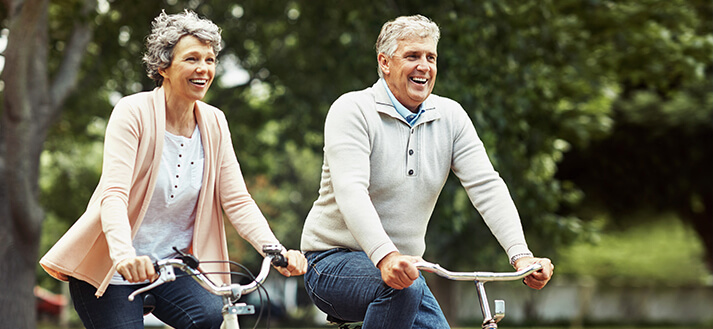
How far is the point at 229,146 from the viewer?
332cm

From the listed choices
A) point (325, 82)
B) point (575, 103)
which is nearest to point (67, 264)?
point (325, 82)

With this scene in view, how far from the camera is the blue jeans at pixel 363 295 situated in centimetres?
282

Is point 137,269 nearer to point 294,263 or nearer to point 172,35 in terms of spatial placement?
point 294,263

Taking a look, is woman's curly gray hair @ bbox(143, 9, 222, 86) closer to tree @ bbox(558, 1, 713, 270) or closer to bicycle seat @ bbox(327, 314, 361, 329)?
bicycle seat @ bbox(327, 314, 361, 329)

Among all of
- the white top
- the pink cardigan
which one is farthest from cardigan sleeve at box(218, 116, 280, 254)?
the white top

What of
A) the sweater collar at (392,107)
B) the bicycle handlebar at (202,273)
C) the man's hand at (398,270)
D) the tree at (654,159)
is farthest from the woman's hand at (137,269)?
the tree at (654,159)

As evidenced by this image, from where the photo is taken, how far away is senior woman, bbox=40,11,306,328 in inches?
118

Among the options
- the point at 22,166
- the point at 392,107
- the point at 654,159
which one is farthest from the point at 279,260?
the point at 654,159

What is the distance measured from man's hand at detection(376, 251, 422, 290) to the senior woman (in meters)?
0.35

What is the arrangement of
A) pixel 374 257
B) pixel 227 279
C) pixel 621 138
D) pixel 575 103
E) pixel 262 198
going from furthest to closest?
1. pixel 262 198
2. pixel 621 138
3. pixel 575 103
4. pixel 227 279
5. pixel 374 257

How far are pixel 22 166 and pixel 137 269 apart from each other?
6.81 meters

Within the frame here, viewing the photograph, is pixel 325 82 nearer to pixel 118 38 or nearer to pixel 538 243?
pixel 118 38

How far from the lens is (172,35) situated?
3088 mm

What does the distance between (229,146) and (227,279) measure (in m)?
0.50
